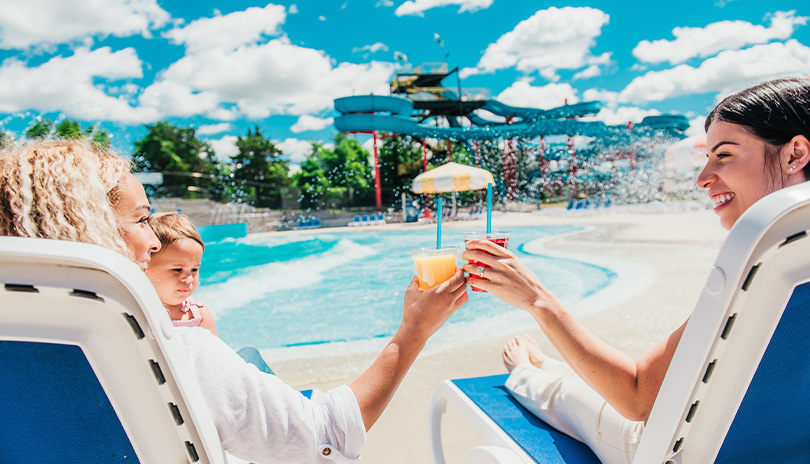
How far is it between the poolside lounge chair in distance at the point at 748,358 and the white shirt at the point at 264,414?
0.54 m

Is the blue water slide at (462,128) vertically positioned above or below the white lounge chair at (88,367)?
above

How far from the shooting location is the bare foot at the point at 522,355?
79.7 inches

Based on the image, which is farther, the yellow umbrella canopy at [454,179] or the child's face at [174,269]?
the yellow umbrella canopy at [454,179]

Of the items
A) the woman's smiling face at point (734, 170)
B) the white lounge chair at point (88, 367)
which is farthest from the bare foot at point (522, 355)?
the white lounge chair at point (88, 367)

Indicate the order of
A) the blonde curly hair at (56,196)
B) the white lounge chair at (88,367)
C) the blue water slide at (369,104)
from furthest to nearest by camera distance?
1. the blue water slide at (369,104)
2. the blonde curly hair at (56,196)
3. the white lounge chair at (88,367)

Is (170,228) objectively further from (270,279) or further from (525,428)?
(270,279)

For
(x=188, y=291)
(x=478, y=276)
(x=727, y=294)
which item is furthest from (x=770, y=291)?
(x=188, y=291)

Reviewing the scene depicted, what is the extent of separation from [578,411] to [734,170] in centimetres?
81

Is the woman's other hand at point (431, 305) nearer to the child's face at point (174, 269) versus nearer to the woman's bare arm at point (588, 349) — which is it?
the woman's bare arm at point (588, 349)

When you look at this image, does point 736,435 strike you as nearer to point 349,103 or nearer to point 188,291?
point 188,291

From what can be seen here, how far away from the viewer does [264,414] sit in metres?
0.78

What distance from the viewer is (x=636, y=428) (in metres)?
1.23

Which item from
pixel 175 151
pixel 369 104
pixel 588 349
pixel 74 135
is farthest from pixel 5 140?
pixel 175 151

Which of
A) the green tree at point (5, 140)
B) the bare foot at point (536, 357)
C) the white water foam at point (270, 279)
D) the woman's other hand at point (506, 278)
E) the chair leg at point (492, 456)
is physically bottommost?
the white water foam at point (270, 279)
